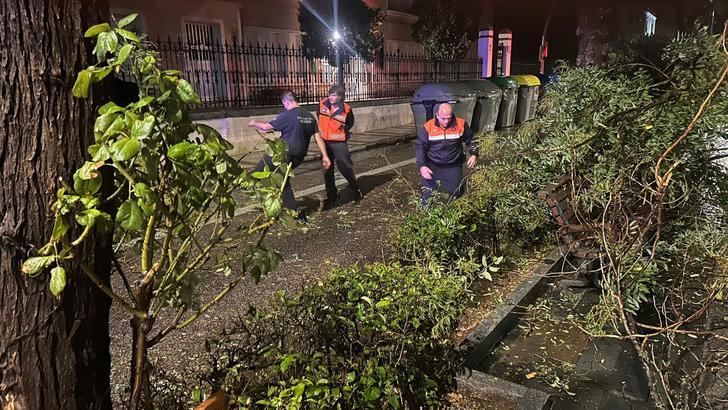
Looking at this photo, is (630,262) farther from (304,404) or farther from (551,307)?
(304,404)

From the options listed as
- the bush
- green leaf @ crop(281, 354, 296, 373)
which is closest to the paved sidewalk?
the bush

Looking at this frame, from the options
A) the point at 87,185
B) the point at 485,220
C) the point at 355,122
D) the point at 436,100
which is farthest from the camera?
the point at 355,122

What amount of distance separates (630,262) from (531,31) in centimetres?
3500

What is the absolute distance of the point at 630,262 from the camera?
3.65 meters

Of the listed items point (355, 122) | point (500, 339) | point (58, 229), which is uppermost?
point (58, 229)

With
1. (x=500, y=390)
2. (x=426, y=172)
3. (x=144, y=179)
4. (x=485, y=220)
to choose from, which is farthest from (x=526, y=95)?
(x=144, y=179)

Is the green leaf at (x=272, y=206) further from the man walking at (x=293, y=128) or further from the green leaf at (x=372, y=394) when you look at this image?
the man walking at (x=293, y=128)

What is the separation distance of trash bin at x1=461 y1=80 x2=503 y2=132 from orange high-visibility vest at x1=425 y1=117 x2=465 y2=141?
8457mm

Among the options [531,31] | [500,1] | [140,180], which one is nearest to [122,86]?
[140,180]

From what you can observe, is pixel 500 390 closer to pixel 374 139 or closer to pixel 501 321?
pixel 501 321

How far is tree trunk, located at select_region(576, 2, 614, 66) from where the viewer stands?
1012 centimetres

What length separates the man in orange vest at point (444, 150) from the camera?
19.9ft

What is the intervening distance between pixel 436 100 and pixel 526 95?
6558mm

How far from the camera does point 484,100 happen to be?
48.4 feet
